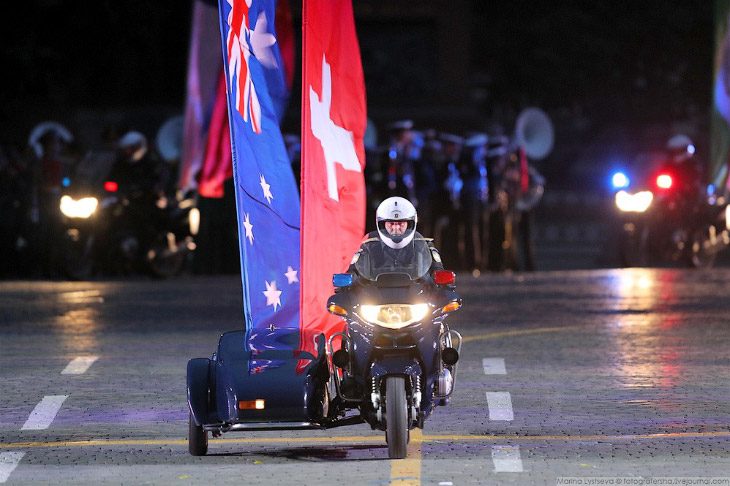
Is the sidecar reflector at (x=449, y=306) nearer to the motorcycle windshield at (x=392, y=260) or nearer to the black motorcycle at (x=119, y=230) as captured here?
the motorcycle windshield at (x=392, y=260)

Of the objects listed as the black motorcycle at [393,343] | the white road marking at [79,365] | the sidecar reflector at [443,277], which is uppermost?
the sidecar reflector at [443,277]

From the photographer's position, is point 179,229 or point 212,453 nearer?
point 212,453

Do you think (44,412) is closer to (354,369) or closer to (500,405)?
(354,369)

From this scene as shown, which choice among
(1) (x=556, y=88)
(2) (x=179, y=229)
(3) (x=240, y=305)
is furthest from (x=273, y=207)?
(1) (x=556, y=88)

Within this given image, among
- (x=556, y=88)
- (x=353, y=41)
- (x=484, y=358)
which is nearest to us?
(x=353, y=41)

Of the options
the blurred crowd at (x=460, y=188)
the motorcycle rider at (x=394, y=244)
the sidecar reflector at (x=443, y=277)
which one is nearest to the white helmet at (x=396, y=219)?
the motorcycle rider at (x=394, y=244)

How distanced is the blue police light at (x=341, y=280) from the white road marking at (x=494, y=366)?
4108 millimetres

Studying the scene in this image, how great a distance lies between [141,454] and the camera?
437 inches

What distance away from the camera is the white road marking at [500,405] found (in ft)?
41.4

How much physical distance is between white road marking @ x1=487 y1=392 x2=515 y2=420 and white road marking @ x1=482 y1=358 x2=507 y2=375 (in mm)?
1368

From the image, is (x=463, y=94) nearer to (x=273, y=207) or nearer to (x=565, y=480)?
(x=273, y=207)

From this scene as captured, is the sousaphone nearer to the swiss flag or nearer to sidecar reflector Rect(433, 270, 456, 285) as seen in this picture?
the swiss flag

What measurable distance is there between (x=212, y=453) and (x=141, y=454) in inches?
15.3

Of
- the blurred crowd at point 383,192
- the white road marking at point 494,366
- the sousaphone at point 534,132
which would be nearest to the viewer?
the white road marking at point 494,366
